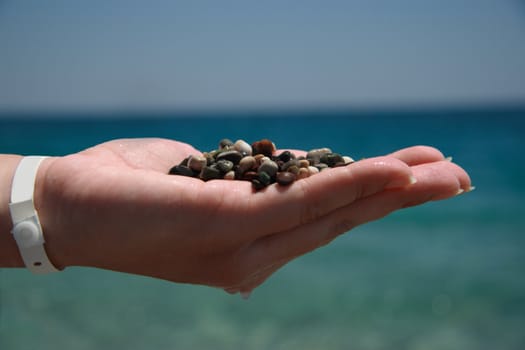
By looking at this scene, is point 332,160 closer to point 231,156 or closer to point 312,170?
point 312,170

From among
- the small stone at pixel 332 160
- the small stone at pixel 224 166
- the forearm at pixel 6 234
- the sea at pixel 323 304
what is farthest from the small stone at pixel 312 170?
the sea at pixel 323 304

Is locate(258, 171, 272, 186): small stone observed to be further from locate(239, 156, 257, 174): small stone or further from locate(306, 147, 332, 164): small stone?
locate(306, 147, 332, 164): small stone

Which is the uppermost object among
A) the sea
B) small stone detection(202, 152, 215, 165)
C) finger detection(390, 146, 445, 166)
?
finger detection(390, 146, 445, 166)

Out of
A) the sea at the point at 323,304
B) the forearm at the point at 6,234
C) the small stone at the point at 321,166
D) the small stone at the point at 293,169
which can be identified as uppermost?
the small stone at the point at 293,169

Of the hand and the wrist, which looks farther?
the wrist

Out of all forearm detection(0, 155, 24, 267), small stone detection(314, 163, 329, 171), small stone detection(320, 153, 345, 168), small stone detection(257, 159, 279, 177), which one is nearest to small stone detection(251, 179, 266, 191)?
small stone detection(257, 159, 279, 177)

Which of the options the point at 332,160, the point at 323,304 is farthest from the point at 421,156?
the point at 323,304

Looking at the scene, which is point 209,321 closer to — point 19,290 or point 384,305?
point 384,305

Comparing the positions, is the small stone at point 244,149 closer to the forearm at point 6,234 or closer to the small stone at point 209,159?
the small stone at point 209,159
